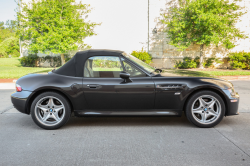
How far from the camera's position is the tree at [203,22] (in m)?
15.0

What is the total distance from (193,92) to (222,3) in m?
13.4

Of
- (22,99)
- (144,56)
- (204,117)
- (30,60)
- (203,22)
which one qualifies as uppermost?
(203,22)

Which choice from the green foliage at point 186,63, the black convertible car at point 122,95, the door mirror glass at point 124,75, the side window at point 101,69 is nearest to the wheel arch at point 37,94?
the black convertible car at point 122,95

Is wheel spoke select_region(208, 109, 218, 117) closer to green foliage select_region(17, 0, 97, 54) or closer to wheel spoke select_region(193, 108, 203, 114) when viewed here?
wheel spoke select_region(193, 108, 203, 114)

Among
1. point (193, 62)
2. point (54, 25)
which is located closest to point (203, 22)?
point (193, 62)

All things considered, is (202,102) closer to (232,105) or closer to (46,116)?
(232,105)

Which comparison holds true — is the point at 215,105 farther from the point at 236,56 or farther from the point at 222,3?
the point at 236,56

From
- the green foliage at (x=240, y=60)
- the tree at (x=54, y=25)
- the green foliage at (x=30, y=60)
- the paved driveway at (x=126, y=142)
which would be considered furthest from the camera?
the green foliage at (x=30, y=60)

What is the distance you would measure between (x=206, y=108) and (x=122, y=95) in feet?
5.25

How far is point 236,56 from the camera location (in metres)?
17.2

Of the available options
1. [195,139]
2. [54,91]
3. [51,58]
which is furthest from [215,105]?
[51,58]

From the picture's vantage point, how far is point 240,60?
1719cm

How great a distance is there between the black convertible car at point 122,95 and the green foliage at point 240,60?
1390 cm

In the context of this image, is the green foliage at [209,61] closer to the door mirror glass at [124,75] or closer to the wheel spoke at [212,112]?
the wheel spoke at [212,112]
